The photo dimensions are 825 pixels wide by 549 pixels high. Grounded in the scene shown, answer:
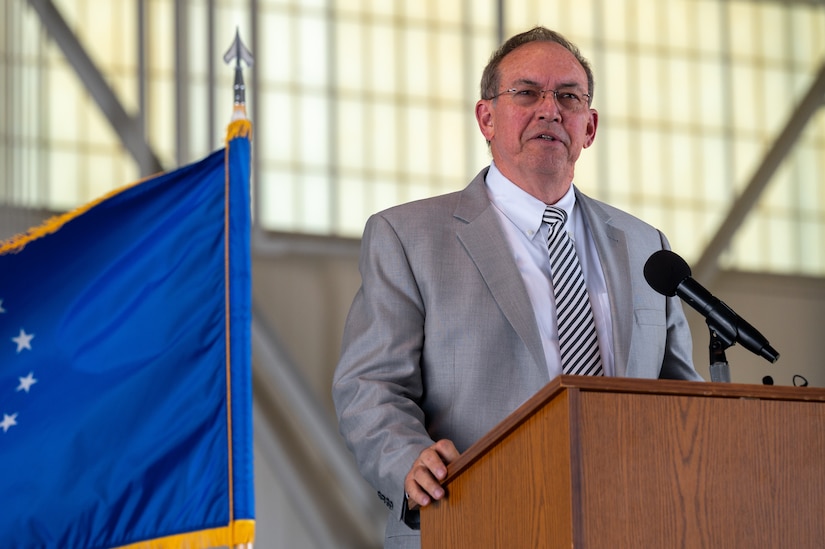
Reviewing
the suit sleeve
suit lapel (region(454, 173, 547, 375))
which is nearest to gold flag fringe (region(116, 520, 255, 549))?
the suit sleeve

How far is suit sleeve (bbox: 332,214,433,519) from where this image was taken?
209cm

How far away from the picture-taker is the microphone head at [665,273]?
1.98 metres

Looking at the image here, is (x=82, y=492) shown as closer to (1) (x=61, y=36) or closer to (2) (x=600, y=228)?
(2) (x=600, y=228)

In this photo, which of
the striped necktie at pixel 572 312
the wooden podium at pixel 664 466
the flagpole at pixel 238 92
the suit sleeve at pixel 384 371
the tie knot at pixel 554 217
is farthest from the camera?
the flagpole at pixel 238 92

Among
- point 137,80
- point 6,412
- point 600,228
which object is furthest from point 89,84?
point 600,228

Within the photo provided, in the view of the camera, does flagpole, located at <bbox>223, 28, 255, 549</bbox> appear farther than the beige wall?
No

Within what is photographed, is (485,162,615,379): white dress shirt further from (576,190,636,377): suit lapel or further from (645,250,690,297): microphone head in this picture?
(645,250,690,297): microphone head

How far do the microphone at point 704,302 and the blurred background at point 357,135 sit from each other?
Result: 3.06m

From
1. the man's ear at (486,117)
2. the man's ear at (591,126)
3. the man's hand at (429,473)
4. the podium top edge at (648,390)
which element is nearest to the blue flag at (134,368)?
the man's ear at (486,117)

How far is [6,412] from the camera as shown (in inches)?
137

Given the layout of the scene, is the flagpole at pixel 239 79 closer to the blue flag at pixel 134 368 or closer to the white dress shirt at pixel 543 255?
the blue flag at pixel 134 368

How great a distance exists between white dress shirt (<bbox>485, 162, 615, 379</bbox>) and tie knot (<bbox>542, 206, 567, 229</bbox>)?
0.01 meters

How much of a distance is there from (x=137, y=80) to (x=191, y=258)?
160 cm

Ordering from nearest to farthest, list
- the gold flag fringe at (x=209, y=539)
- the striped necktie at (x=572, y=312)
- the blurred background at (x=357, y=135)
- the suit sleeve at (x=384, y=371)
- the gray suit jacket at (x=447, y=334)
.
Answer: the suit sleeve at (x=384, y=371)
the gray suit jacket at (x=447, y=334)
the striped necktie at (x=572, y=312)
the gold flag fringe at (x=209, y=539)
the blurred background at (x=357, y=135)
